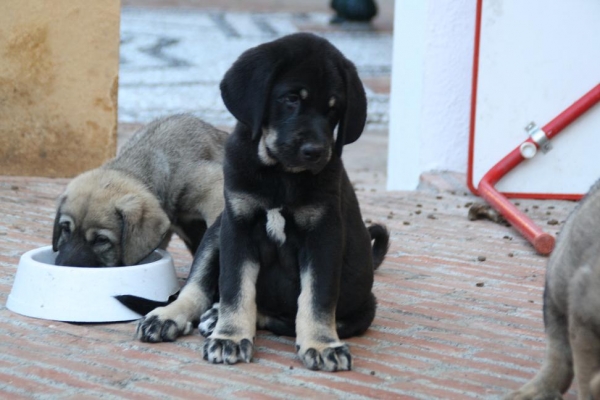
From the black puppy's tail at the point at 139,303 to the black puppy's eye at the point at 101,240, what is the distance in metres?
0.32

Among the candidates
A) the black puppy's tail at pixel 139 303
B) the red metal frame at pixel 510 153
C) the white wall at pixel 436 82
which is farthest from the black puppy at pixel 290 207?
the white wall at pixel 436 82

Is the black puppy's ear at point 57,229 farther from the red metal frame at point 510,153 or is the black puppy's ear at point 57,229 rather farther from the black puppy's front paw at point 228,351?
the red metal frame at point 510,153

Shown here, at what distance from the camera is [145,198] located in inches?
196

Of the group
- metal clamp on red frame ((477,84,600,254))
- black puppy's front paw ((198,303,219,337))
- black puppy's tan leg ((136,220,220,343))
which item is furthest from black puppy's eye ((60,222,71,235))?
metal clamp on red frame ((477,84,600,254))

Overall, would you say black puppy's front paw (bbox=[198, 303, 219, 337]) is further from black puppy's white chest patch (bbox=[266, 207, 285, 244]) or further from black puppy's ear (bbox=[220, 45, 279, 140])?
black puppy's ear (bbox=[220, 45, 279, 140])

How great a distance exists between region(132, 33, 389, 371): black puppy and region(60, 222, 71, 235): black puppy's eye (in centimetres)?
71

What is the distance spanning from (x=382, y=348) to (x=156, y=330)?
99cm

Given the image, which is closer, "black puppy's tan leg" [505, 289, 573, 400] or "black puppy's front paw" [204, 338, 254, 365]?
"black puppy's tan leg" [505, 289, 573, 400]

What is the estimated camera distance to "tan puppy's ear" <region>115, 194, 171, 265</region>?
4785 millimetres

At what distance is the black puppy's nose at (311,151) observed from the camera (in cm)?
388

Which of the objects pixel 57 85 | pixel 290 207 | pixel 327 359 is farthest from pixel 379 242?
pixel 57 85

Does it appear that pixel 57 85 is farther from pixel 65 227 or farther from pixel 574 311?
pixel 574 311

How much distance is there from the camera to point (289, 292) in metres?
4.30

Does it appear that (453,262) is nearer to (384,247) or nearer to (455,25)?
(384,247)
